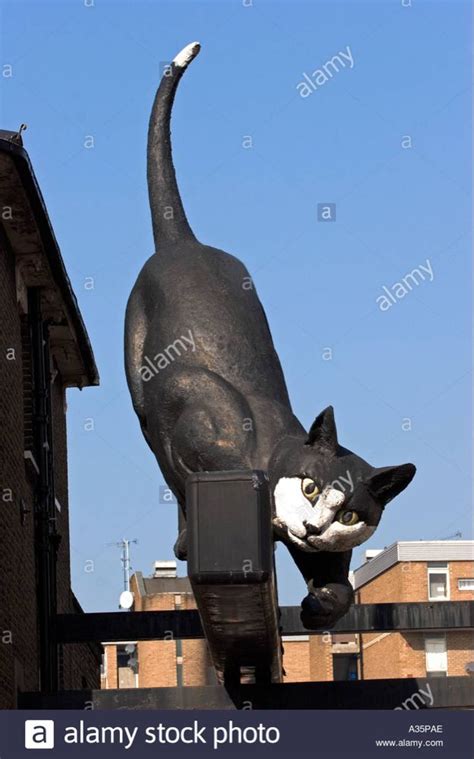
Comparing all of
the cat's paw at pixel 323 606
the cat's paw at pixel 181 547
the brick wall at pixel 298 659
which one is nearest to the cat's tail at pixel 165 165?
the cat's paw at pixel 181 547

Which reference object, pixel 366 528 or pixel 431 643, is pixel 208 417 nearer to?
pixel 366 528

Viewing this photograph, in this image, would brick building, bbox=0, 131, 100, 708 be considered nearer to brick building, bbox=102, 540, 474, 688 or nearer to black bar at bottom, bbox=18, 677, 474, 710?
black bar at bottom, bbox=18, 677, 474, 710

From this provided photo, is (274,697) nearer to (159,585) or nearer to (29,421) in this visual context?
(29,421)

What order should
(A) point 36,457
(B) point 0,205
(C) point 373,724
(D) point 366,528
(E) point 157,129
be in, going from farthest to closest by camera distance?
(A) point 36,457 < (B) point 0,205 < (E) point 157,129 < (C) point 373,724 < (D) point 366,528

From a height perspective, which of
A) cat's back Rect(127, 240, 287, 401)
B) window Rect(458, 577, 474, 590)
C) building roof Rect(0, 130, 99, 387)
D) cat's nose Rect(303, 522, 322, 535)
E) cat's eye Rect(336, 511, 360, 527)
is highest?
window Rect(458, 577, 474, 590)

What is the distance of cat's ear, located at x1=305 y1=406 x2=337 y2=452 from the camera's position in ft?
27.4

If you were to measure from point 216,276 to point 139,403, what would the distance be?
0.84m

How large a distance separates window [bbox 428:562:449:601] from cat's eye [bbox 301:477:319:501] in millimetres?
47839

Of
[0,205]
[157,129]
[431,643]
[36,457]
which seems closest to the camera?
[157,129]

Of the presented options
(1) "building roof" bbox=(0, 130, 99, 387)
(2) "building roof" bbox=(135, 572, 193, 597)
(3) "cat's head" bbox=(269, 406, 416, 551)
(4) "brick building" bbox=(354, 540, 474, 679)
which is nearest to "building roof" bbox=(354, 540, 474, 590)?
(4) "brick building" bbox=(354, 540, 474, 679)

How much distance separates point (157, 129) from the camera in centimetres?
993

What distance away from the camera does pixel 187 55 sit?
32.3 ft

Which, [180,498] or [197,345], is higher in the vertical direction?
[197,345]

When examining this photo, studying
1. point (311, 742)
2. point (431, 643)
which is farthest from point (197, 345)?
point (431, 643)
